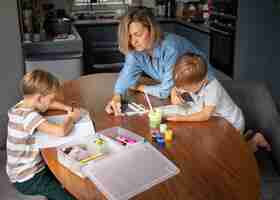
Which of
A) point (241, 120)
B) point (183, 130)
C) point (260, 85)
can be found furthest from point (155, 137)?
point (260, 85)

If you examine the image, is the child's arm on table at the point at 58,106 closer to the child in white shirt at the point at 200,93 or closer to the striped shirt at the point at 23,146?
the striped shirt at the point at 23,146

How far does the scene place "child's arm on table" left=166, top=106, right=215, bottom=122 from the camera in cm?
155

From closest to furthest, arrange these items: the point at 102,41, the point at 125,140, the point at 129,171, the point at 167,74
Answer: the point at 129,171
the point at 125,140
the point at 167,74
the point at 102,41

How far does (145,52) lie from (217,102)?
20.9 inches

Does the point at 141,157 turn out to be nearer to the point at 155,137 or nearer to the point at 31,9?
the point at 155,137

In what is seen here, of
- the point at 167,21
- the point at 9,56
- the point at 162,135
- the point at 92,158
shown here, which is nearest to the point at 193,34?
the point at 167,21

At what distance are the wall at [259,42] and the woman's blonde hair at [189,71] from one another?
192 centimetres

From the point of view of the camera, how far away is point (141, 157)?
123cm

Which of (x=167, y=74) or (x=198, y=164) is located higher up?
(x=167, y=74)

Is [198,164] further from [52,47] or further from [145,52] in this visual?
[52,47]

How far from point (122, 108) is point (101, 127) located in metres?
0.27

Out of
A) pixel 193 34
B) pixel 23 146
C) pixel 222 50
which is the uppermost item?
pixel 193 34

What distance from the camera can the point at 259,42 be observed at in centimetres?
339

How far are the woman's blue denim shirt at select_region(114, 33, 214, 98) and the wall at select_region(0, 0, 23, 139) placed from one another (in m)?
1.21
